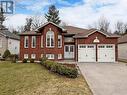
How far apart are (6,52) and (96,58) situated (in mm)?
15972

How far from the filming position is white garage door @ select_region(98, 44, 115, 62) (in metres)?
28.6

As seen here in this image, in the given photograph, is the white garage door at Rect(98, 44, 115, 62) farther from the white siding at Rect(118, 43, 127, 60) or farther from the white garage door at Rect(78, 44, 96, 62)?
the white siding at Rect(118, 43, 127, 60)

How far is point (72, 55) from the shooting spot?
32781 millimetres

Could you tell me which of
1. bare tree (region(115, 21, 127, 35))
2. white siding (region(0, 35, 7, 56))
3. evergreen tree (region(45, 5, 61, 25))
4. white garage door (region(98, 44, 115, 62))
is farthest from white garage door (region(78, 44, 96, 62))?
bare tree (region(115, 21, 127, 35))

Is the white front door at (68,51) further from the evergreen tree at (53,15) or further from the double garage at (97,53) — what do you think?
the evergreen tree at (53,15)

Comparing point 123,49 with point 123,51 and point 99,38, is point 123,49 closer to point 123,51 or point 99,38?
point 123,51

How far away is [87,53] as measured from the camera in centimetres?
2886

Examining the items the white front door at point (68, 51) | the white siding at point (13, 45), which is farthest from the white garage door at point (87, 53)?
the white siding at point (13, 45)

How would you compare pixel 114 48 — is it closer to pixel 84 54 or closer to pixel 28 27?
pixel 84 54

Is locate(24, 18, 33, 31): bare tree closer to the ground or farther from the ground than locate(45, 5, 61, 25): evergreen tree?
closer to the ground

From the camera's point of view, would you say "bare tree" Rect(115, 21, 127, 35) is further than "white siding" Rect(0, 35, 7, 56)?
Yes

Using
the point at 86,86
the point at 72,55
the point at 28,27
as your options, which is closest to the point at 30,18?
the point at 28,27

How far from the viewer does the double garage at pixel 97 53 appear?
28.6 meters

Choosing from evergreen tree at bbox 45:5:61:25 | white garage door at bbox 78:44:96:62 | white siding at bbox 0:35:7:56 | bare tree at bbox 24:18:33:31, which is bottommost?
white garage door at bbox 78:44:96:62
